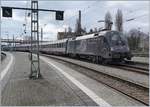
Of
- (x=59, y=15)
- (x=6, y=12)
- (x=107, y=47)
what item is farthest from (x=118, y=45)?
(x=6, y=12)

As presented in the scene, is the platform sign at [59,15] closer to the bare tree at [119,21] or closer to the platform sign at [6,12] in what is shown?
the platform sign at [6,12]

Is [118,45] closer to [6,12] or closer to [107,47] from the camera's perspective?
[107,47]

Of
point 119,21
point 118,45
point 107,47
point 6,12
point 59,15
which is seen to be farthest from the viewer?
point 119,21

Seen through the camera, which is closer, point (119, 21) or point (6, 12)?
point (6, 12)

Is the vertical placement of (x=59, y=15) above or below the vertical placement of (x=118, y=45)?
above

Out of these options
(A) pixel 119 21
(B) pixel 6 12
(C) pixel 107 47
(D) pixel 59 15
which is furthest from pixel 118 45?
(A) pixel 119 21

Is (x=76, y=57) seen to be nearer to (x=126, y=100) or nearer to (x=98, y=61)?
(x=98, y=61)

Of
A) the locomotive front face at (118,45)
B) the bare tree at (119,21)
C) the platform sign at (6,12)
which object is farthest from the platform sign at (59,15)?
the bare tree at (119,21)

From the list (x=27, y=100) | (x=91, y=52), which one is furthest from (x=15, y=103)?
(x=91, y=52)

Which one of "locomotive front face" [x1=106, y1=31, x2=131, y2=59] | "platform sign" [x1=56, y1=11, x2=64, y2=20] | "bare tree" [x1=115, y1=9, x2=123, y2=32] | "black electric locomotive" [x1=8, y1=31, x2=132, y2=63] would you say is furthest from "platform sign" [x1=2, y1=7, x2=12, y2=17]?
"bare tree" [x1=115, y1=9, x2=123, y2=32]

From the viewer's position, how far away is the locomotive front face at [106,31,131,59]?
87.5ft

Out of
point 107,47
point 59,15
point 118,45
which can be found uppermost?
point 59,15

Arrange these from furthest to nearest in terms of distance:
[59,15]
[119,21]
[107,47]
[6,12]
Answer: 1. [119,21]
2. [107,47]
3. [59,15]
4. [6,12]

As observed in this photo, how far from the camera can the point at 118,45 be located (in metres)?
27.5
